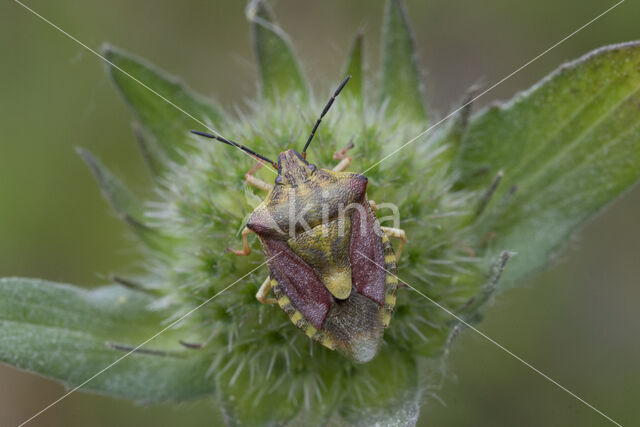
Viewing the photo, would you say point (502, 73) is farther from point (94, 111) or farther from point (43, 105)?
point (43, 105)

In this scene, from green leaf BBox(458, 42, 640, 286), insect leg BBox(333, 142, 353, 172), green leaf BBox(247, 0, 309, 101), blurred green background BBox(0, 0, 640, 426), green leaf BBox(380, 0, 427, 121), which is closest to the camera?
insect leg BBox(333, 142, 353, 172)

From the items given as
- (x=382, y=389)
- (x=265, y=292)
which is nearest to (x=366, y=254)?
(x=265, y=292)

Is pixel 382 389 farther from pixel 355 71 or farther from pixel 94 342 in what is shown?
pixel 355 71

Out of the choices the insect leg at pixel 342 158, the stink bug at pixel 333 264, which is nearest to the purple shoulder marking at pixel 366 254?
the stink bug at pixel 333 264

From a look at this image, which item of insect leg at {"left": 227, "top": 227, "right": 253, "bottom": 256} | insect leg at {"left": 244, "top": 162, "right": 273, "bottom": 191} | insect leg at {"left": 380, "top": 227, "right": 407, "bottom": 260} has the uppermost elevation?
insect leg at {"left": 244, "top": 162, "right": 273, "bottom": 191}

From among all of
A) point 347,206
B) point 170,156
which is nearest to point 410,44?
point 347,206

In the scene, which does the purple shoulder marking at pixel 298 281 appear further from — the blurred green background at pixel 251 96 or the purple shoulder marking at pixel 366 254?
the blurred green background at pixel 251 96

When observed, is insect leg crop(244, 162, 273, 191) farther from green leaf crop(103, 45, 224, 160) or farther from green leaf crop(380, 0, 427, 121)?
green leaf crop(380, 0, 427, 121)

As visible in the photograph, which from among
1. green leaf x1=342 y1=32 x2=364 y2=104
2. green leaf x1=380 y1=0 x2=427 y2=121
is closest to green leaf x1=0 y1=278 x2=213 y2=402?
green leaf x1=342 y1=32 x2=364 y2=104
